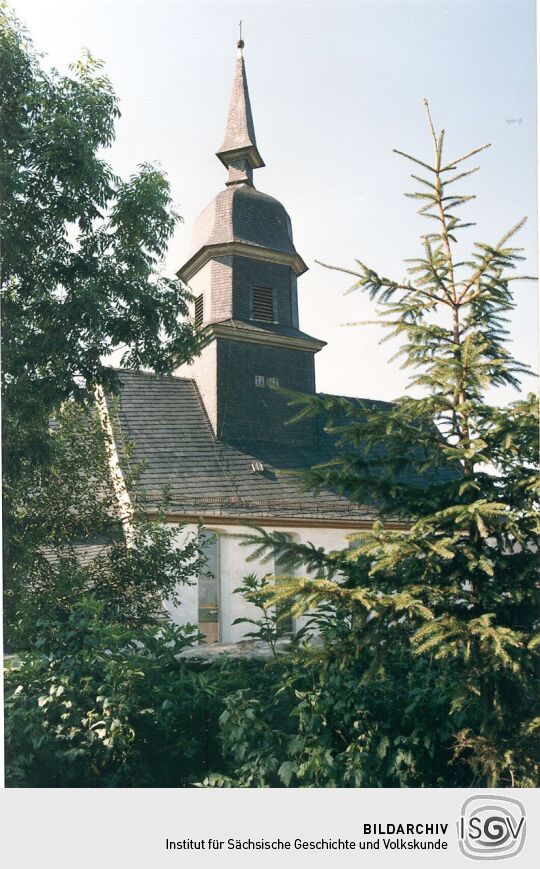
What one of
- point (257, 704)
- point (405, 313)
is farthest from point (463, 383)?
point (257, 704)

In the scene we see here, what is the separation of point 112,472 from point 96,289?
1.28 m

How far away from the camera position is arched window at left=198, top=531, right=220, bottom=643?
503 cm

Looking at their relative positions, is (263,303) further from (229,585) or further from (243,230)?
(229,585)

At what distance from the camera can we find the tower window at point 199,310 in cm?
577

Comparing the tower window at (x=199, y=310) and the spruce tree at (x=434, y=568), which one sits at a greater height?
the tower window at (x=199, y=310)

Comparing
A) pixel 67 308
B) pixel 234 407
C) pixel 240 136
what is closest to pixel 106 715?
pixel 234 407

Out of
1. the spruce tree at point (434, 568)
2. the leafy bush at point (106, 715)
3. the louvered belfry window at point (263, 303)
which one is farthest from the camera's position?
the louvered belfry window at point (263, 303)

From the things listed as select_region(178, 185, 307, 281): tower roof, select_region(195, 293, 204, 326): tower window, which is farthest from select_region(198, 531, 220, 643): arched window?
select_region(178, 185, 307, 281): tower roof

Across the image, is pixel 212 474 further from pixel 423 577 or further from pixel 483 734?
pixel 483 734

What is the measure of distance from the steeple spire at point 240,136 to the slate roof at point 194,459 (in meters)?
1.50
